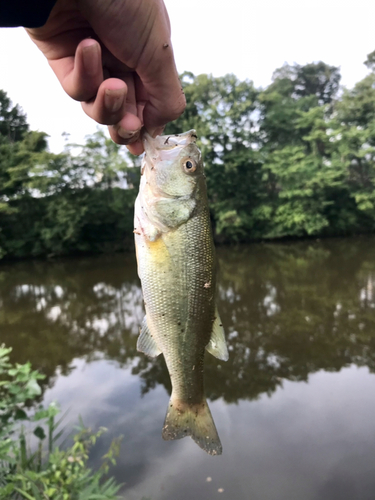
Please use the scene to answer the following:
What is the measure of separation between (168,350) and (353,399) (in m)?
4.57

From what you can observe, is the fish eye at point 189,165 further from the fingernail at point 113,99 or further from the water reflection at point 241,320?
the water reflection at point 241,320

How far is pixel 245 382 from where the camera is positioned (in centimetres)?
575

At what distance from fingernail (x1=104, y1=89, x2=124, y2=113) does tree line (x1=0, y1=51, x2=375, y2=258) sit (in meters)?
19.1

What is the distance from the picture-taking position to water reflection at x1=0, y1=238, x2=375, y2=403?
6.14 m

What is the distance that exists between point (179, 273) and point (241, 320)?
6.84m

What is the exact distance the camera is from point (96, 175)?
21000 mm

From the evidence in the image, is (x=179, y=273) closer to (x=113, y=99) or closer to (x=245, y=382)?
(x=113, y=99)

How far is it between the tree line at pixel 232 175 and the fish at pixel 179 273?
18.9 metres

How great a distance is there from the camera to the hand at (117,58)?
3.76ft

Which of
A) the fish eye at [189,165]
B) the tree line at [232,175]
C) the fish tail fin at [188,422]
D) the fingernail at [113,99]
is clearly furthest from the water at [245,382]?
the tree line at [232,175]

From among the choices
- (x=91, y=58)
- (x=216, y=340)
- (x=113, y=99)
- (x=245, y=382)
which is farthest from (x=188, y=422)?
(x=245, y=382)

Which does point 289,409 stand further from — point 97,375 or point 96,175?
point 96,175

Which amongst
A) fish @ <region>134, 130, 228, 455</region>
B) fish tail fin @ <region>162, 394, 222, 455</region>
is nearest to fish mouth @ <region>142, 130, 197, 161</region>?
fish @ <region>134, 130, 228, 455</region>

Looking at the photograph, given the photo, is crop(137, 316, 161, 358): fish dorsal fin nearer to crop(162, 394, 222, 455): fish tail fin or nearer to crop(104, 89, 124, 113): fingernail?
crop(162, 394, 222, 455): fish tail fin
